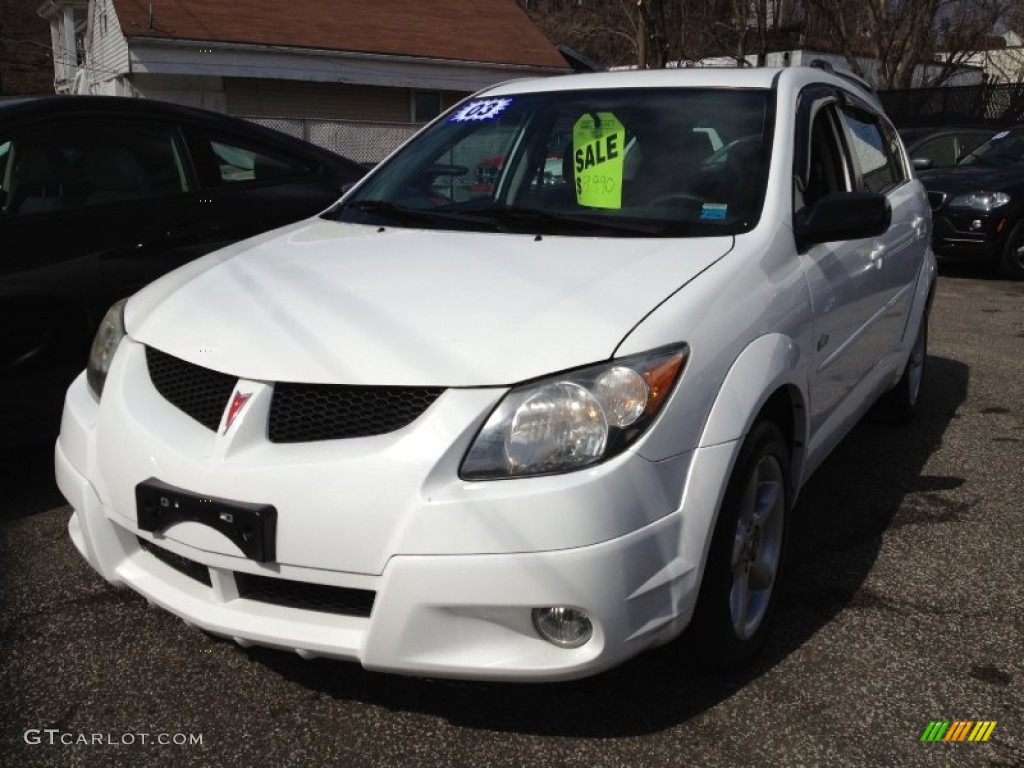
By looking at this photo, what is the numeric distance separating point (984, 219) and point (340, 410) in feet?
31.7

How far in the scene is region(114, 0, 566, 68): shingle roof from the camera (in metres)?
20.1

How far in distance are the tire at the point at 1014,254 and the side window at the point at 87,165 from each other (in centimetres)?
892

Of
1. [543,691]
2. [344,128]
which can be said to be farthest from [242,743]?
[344,128]

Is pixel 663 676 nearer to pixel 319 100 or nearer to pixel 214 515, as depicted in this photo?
pixel 214 515

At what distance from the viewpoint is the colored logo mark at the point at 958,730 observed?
2.48 meters

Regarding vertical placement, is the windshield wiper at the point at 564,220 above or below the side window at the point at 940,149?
above

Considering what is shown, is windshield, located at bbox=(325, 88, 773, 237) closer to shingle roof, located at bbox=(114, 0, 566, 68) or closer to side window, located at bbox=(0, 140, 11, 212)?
side window, located at bbox=(0, 140, 11, 212)

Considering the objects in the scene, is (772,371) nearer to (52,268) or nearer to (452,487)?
(452,487)

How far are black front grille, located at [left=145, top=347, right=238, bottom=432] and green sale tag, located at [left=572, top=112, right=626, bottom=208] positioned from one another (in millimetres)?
1398

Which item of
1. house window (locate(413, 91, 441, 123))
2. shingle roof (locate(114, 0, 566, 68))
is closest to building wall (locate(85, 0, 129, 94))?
shingle roof (locate(114, 0, 566, 68))

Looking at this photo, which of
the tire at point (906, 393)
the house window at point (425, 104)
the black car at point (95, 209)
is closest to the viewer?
the black car at point (95, 209)

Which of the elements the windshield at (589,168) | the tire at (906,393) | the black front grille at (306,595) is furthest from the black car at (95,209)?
the tire at (906,393)

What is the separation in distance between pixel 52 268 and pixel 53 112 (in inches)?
28.1

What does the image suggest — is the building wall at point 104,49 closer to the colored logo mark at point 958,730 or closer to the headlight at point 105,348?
the headlight at point 105,348
